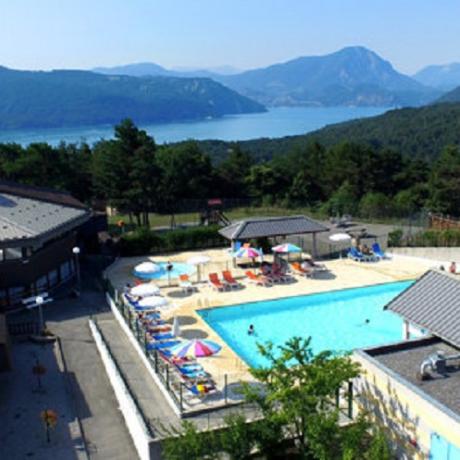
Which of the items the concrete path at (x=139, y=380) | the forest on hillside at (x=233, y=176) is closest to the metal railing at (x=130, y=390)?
the concrete path at (x=139, y=380)

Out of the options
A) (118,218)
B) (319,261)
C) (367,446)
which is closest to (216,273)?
(319,261)

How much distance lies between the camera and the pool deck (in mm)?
18392

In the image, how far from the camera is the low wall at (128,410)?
43.5 feet

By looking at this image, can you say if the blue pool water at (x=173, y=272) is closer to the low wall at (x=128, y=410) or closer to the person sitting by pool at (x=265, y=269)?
the person sitting by pool at (x=265, y=269)

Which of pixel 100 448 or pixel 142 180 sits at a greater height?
pixel 142 180

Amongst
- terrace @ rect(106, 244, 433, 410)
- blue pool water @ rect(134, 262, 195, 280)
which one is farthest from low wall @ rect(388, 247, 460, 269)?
blue pool water @ rect(134, 262, 195, 280)

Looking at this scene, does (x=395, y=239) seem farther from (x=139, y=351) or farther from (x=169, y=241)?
(x=139, y=351)

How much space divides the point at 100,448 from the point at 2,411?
3613mm

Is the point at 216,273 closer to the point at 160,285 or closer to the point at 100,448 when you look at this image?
the point at 160,285

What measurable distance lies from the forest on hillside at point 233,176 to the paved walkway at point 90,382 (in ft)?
60.3

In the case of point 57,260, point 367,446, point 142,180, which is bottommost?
point 367,446

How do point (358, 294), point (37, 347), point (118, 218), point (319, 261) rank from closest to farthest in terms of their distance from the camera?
point (37, 347) < point (358, 294) < point (319, 261) < point (118, 218)

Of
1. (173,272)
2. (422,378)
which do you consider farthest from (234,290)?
(422,378)

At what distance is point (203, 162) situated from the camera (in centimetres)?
5319
